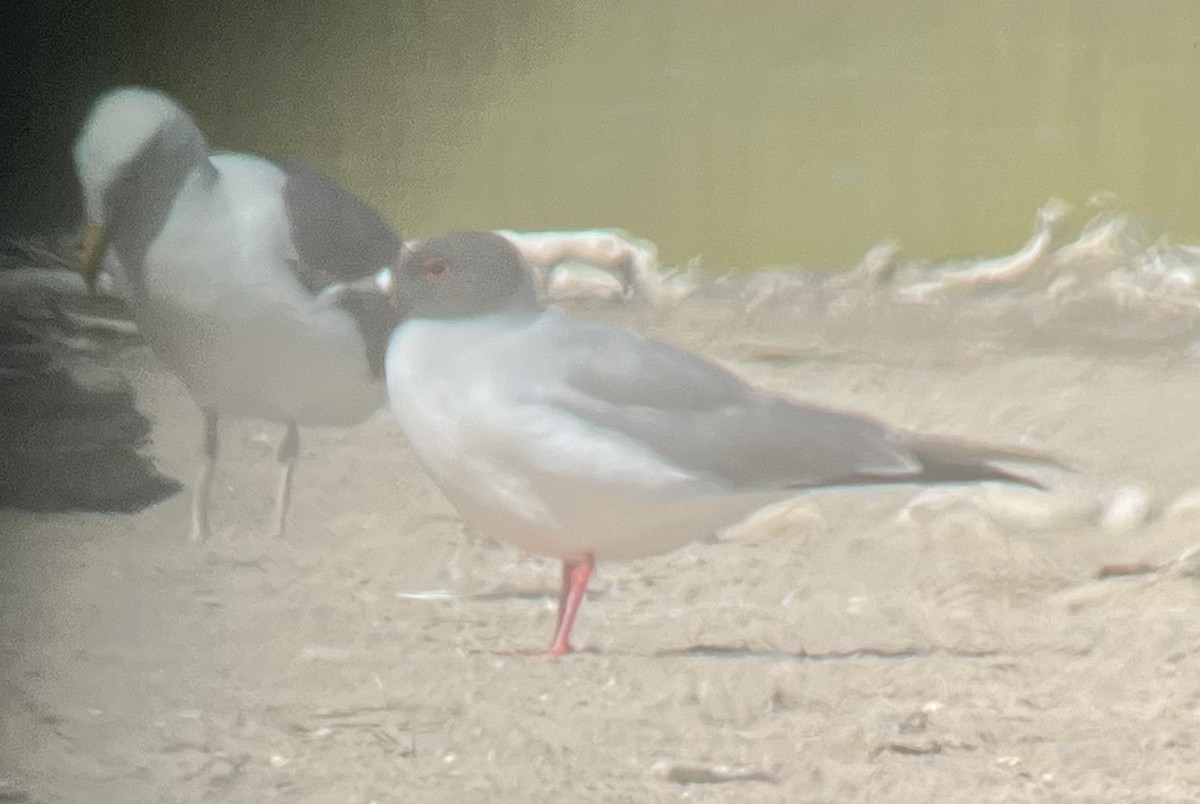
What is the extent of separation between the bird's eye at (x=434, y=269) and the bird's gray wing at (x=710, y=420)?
124mm

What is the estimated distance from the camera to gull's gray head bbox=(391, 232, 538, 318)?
162cm

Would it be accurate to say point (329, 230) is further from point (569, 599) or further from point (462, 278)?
point (569, 599)

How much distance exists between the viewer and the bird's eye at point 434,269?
163 centimetres

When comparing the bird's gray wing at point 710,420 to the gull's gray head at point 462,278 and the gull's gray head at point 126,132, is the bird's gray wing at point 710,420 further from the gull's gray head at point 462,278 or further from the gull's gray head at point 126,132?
the gull's gray head at point 126,132

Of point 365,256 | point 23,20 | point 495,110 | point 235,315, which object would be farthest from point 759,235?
point 23,20

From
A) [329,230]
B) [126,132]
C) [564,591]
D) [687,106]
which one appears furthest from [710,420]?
[126,132]

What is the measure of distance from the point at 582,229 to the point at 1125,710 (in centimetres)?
73

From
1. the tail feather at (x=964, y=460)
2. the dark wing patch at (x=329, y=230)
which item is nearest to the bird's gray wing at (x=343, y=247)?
the dark wing patch at (x=329, y=230)

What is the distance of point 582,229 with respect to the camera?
1690mm

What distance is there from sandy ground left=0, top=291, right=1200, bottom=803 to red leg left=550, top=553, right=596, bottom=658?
0.05 feet

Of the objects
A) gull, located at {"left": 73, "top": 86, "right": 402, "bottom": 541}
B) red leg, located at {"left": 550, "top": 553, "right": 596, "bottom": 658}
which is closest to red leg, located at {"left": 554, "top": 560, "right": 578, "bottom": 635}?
red leg, located at {"left": 550, "top": 553, "right": 596, "bottom": 658}

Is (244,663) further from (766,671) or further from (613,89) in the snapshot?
(613,89)

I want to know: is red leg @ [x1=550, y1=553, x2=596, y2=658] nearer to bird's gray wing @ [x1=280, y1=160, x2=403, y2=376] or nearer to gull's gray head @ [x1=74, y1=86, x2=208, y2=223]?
bird's gray wing @ [x1=280, y1=160, x2=403, y2=376]

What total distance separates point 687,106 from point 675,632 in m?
0.55
